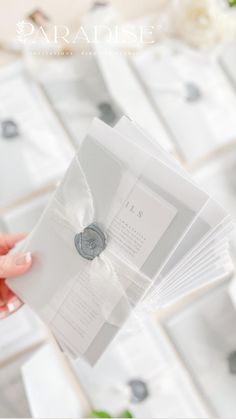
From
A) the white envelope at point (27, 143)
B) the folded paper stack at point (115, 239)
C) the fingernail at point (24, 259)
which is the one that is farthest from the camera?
the white envelope at point (27, 143)

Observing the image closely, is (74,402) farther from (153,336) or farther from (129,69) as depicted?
(129,69)

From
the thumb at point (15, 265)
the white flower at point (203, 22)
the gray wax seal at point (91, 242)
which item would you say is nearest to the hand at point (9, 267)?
the thumb at point (15, 265)

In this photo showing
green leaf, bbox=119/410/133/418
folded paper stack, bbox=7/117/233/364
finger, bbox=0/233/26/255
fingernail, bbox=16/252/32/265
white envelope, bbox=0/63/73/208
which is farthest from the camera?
white envelope, bbox=0/63/73/208

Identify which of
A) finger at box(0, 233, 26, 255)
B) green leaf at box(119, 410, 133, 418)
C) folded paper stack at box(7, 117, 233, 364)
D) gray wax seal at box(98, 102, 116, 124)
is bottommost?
green leaf at box(119, 410, 133, 418)

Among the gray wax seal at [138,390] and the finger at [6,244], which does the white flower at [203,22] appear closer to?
the finger at [6,244]

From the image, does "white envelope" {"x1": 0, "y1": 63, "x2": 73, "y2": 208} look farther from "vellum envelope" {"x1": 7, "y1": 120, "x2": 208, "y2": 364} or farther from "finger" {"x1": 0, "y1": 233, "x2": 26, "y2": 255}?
"vellum envelope" {"x1": 7, "y1": 120, "x2": 208, "y2": 364}

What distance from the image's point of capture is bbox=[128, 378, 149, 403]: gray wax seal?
1.27 meters

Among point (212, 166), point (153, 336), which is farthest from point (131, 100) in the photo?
point (153, 336)

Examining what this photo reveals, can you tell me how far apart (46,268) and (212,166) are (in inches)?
24.9

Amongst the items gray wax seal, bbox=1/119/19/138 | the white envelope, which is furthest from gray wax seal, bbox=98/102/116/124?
gray wax seal, bbox=1/119/19/138

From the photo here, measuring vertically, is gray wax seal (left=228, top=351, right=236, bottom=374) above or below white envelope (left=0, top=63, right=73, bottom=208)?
below

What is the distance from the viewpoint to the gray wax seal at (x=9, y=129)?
56.7 inches

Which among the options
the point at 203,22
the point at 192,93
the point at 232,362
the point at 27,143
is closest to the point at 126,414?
the point at 232,362

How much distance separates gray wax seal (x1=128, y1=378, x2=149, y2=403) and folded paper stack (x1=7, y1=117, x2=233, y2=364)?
1.20 ft
